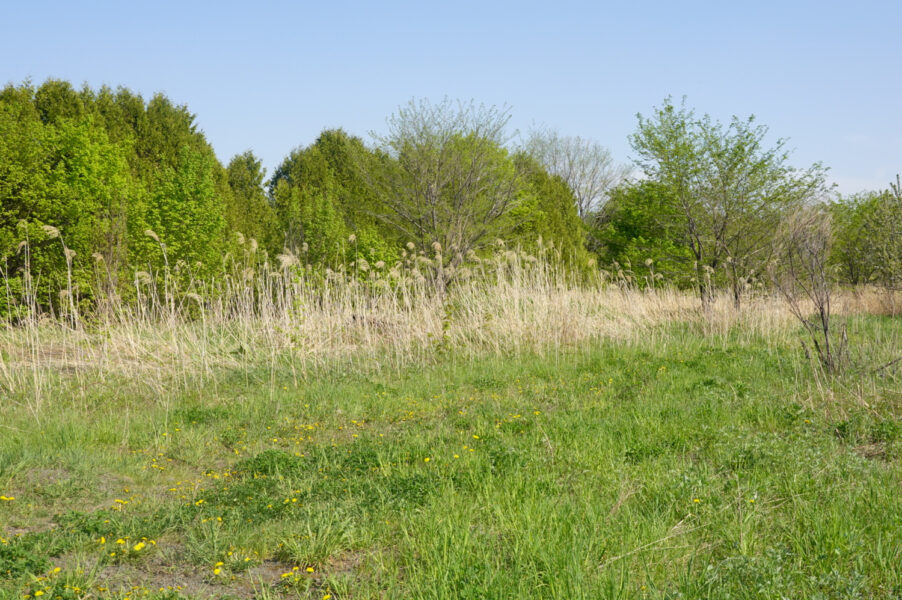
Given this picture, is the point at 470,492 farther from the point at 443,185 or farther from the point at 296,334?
the point at 443,185

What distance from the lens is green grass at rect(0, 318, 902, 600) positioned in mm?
3092

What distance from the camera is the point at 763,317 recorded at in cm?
1182

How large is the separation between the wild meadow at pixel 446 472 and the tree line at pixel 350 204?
2811mm

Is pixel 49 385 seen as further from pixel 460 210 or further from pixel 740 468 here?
pixel 460 210

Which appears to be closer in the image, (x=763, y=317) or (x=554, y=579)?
(x=554, y=579)

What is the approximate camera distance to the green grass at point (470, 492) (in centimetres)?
309

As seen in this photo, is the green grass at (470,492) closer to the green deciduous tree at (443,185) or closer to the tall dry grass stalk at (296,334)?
the tall dry grass stalk at (296,334)

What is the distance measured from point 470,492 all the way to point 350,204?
18201 mm

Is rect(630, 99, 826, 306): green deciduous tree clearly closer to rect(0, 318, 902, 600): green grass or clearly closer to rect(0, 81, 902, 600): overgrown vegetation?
rect(0, 81, 902, 600): overgrown vegetation

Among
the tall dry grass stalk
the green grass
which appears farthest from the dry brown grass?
the green grass

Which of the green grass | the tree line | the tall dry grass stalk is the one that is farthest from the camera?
the tree line

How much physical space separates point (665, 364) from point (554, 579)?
598 cm

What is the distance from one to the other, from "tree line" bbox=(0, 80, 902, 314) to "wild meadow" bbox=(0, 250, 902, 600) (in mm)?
2811

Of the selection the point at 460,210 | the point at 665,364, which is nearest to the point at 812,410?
the point at 665,364
